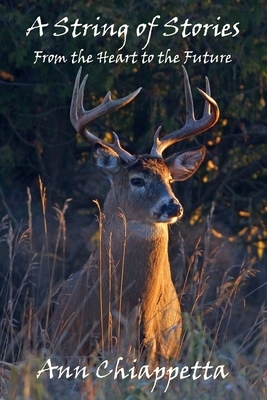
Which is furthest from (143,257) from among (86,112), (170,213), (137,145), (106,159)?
(137,145)

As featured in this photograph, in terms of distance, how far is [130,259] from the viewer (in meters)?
6.27

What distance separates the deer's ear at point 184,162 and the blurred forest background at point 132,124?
1.41 meters

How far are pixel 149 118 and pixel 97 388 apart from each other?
572 centimetres

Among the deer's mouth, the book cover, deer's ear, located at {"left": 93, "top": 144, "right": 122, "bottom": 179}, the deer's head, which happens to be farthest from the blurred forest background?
the deer's mouth

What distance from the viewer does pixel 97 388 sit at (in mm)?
3785

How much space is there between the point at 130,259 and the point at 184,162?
1116mm

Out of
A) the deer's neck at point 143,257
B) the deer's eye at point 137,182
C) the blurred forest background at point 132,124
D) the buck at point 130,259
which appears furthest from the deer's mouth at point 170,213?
the blurred forest background at point 132,124

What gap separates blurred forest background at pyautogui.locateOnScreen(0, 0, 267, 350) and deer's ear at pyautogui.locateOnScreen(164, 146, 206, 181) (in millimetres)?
1408

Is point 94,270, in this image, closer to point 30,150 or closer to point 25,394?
point 25,394

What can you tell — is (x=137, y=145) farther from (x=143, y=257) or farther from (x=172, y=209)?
(x=172, y=209)

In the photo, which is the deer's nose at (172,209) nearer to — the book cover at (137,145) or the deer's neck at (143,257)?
the book cover at (137,145)

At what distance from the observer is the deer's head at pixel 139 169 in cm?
625

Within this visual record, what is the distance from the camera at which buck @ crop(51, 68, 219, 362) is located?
5.85 m

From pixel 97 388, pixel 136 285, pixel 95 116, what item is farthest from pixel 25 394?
pixel 95 116
